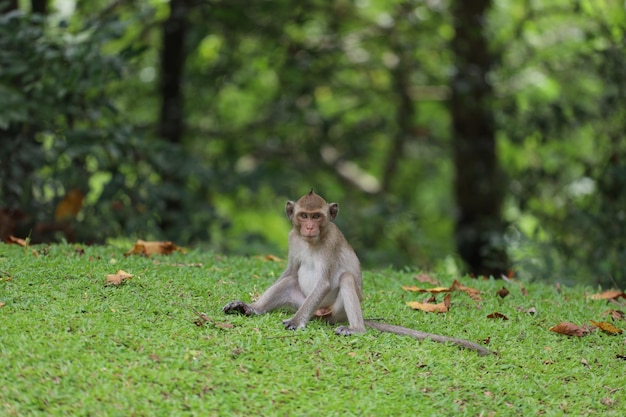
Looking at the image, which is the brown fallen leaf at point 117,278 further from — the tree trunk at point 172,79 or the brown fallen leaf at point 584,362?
the tree trunk at point 172,79

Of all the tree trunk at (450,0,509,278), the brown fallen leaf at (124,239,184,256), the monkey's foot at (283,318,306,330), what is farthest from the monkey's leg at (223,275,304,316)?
the tree trunk at (450,0,509,278)

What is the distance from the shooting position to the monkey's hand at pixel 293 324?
587 cm

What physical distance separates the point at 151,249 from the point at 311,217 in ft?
8.07

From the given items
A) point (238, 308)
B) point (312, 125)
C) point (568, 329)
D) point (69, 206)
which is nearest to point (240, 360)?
point (238, 308)

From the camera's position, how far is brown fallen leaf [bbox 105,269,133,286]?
21.0ft

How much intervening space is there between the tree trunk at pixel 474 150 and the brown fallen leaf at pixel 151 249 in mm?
6313

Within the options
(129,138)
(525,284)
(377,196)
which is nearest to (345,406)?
(525,284)

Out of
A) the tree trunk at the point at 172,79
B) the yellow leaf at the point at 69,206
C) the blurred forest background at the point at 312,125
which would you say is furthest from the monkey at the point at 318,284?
the tree trunk at the point at 172,79

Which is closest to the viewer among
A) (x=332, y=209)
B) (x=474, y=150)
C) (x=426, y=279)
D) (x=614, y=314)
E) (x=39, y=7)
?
(x=332, y=209)

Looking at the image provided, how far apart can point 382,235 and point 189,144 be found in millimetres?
4676

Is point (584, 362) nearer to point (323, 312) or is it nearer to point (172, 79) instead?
point (323, 312)

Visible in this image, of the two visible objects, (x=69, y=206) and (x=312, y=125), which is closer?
(x=69, y=206)

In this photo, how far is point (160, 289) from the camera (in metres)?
6.48

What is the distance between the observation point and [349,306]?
598 cm
